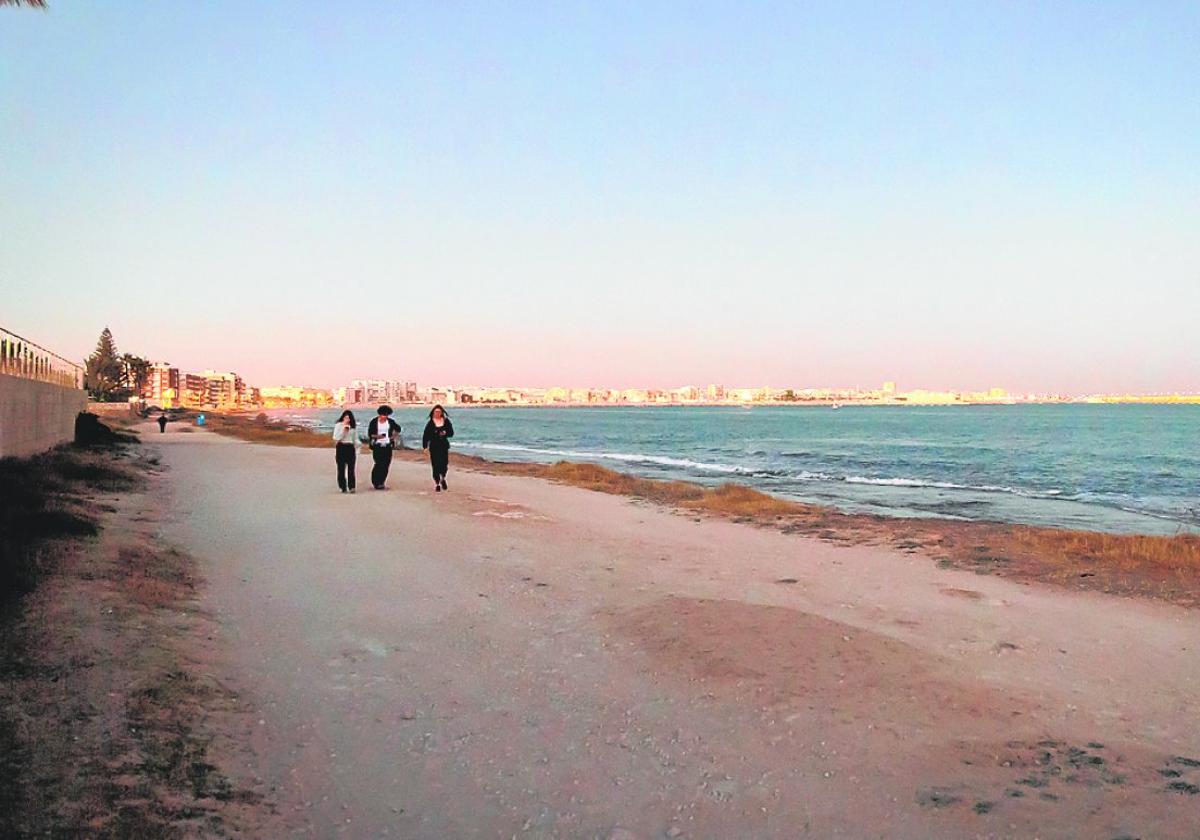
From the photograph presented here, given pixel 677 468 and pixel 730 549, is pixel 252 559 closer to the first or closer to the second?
pixel 730 549

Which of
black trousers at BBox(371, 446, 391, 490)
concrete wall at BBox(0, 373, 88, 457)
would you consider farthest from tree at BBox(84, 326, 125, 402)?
black trousers at BBox(371, 446, 391, 490)

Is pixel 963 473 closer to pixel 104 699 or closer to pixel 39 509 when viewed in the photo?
pixel 39 509

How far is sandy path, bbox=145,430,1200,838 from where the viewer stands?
4086 millimetres

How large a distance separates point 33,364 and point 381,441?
1114 centimetres

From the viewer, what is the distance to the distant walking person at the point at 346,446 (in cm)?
1686

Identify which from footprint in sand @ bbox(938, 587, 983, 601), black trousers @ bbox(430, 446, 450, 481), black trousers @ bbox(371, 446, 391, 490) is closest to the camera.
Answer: footprint in sand @ bbox(938, 587, 983, 601)

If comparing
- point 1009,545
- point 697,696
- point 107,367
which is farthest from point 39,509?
point 107,367

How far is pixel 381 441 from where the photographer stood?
59.0ft

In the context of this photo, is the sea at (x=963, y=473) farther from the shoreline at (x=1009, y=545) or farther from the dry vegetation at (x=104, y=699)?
the dry vegetation at (x=104, y=699)

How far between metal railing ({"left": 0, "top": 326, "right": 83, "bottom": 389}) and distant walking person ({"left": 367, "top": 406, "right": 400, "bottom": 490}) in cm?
747

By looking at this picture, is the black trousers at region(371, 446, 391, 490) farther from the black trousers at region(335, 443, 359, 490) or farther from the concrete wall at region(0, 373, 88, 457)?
the concrete wall at region(0, 373, 88, 457)

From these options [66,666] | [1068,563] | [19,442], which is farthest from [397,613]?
[19,442]

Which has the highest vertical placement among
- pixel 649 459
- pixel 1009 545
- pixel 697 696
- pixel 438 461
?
pixel 438 461

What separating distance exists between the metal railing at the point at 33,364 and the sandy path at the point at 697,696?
1154cm
